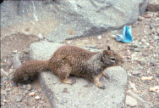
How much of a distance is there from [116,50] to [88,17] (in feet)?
3.29

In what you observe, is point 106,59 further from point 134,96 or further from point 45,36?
point 45,36

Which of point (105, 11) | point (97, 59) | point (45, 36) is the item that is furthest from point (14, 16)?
point (97, 59)

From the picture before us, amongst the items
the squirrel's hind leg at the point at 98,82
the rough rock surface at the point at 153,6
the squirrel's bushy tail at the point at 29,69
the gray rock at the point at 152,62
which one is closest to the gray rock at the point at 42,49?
the squirrel's bushy tail at the point at 29,69

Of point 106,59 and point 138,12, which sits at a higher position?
point 138,12

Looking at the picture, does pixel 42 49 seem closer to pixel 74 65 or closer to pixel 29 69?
pixel 29 69

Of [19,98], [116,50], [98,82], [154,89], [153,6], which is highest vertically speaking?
[153,6]

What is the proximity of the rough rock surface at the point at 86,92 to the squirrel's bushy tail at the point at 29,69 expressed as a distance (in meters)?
0.12

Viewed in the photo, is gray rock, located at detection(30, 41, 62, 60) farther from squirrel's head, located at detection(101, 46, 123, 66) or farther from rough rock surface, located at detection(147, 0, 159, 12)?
rough rock surface, located at detection(147, 0, 159, 12)

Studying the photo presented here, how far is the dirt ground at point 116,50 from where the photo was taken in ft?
14.4

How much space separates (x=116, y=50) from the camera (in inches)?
215

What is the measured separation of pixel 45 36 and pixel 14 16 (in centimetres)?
83

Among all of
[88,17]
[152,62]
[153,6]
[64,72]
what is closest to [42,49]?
[64,72]

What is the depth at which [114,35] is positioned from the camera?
19.5 ft

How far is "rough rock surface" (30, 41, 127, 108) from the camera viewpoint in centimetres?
400
